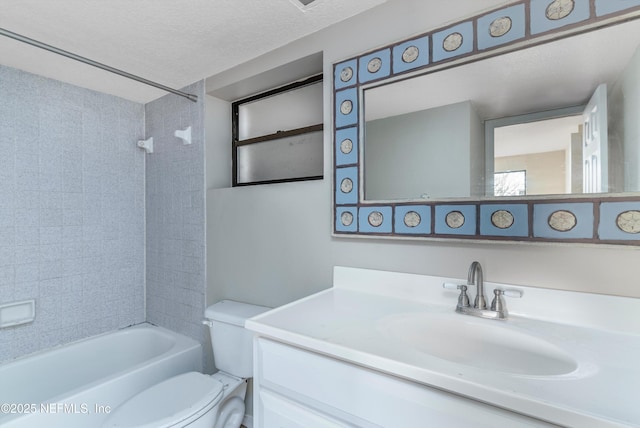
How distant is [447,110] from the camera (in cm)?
119

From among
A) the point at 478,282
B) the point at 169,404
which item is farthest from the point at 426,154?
the point at 169,404

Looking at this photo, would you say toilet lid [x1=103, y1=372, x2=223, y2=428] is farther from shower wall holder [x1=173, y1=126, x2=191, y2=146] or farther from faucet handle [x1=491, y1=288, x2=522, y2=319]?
shower wall holder [x1=173, y1=126, x2=191, y2=146]

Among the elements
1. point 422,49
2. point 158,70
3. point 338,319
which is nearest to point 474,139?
point 422,49

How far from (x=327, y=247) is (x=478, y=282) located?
679 mm

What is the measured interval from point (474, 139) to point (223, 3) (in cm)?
118

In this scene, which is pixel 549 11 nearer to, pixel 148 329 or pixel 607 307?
pixel 607 307

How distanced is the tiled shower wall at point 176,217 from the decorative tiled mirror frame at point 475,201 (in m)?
1.12

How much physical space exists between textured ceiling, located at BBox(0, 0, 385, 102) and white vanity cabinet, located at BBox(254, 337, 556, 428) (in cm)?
138

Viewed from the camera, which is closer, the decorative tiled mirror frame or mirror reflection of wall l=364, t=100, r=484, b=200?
the decorative tiled mirror frame

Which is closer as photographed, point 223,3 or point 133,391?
point 223,3

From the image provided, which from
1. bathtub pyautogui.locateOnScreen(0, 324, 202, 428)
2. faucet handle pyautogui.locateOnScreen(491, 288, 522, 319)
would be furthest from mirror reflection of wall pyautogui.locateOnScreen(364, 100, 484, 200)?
bathtub pyautogui.locateOnScreen(0, 324, 202, 428)

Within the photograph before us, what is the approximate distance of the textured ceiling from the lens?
51.1 inches

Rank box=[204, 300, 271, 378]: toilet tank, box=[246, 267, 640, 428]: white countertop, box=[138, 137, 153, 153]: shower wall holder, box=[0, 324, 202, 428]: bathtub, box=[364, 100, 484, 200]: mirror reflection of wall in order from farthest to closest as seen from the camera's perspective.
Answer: box=[138, 137, 153, 153]: shower wall holder < box=[204, 300, 271, 378]: toilet tank < box=[0, 324, 202, 428]: bathtub < box=[364, 100, 484, 200]: mirror reflection of wall < box=[246, 267, 640, 428]: white countertop

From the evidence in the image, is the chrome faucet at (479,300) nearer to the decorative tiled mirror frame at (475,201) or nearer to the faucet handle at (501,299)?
the faucet handle at (501,299)
